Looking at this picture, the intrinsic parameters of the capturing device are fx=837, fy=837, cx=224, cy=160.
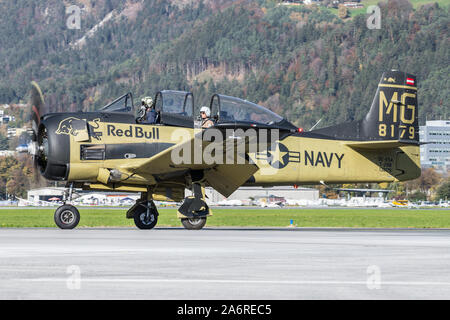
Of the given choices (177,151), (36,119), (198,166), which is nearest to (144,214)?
(198,166)

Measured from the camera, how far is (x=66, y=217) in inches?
916

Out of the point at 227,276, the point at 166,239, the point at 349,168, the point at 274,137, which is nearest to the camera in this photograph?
the point at 227,276

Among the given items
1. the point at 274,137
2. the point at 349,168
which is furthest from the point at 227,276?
the point at 349,168

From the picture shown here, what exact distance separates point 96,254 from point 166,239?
500 centimetres

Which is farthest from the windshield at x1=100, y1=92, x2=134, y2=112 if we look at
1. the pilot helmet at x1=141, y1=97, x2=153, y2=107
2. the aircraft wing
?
the aircraft wing

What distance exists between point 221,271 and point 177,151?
38.5 feet

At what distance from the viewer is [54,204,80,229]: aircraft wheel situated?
912 inches

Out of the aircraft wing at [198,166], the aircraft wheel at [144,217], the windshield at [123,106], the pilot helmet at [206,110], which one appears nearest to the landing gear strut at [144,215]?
the aircraft wheel at [144,217]

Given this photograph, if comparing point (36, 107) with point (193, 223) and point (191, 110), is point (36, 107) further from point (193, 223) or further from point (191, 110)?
point (193, 223)

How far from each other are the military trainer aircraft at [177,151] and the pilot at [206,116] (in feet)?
0.46

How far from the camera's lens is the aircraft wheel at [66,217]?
912 inches

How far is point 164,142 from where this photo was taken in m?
Answer: 23.2
